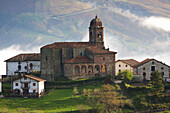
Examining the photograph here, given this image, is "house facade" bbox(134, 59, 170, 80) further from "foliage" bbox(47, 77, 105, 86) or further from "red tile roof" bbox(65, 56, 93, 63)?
"red tile roof" bbox(65, 56, 93, 63)

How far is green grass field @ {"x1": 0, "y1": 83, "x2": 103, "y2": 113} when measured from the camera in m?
71.9

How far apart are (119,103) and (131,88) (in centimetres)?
1083

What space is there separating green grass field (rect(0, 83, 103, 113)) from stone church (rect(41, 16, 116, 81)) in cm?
1514

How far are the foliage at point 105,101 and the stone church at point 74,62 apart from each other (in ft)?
74.9

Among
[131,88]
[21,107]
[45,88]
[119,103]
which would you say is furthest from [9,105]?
[131,88]

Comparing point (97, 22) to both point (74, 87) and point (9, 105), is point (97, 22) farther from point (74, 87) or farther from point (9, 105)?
point (9, 105)

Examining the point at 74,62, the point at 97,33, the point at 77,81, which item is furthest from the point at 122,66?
the point at 77,81

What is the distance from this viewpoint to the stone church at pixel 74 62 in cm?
9888

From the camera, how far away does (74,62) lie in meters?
98.4

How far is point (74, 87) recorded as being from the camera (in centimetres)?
9031

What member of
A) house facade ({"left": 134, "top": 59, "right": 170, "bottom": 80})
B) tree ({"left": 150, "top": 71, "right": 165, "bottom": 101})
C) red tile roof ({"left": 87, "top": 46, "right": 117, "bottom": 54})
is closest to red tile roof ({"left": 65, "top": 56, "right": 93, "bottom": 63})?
red tile roof ({"left": 87, "top": 46, "right": 117, "bottom": 54})

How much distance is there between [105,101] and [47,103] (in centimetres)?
1415

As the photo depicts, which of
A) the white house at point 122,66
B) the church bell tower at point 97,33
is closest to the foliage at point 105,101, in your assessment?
the white house at point 122,66

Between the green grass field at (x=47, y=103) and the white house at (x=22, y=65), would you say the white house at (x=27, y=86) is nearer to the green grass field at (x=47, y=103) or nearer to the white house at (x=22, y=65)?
the green grass field at (x=47, y=103)
